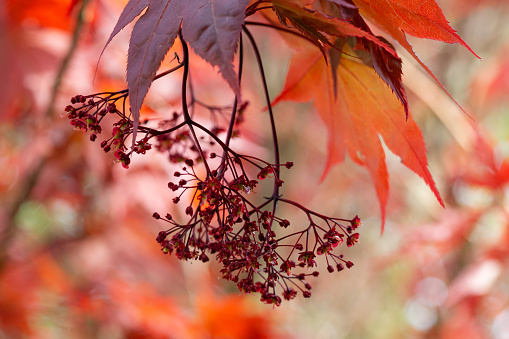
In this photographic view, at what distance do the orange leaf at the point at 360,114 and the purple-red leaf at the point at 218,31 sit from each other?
0.20 meters

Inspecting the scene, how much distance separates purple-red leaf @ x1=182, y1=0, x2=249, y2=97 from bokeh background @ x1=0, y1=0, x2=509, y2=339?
34 cm

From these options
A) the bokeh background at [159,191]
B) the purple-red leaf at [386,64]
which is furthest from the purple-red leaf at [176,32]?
the bokeh background at [159,191]

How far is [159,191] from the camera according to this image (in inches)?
49.3

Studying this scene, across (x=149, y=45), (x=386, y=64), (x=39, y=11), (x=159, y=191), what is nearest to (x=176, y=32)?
(x=149, y=45)

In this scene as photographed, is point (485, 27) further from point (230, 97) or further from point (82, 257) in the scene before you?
point (82, 257)

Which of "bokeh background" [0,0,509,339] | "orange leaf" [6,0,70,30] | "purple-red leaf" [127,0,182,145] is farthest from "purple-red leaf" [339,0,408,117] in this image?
"orange leaf" [6,0,70,30]

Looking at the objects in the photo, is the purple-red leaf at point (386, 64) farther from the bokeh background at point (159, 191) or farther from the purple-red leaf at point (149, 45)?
the bokeh background at point (159, 191)

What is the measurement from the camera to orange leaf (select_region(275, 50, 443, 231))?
19.6 inches

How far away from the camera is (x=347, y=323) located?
9.43 ft

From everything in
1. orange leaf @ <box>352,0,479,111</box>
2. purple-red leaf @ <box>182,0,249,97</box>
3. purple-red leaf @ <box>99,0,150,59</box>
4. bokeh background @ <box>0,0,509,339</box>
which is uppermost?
bokeh background @ <box>0,0,509,339</box>

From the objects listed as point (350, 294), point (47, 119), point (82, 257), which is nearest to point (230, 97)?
point (47, 119)

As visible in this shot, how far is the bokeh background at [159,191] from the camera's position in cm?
107

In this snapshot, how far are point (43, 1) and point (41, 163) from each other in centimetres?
34

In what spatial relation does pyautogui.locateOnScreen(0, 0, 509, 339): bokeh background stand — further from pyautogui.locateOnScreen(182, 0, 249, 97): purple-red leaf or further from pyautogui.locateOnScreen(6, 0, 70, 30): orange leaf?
pyautogui.locateOnScreen(182, 0, 249, 97): purple-red leaf
